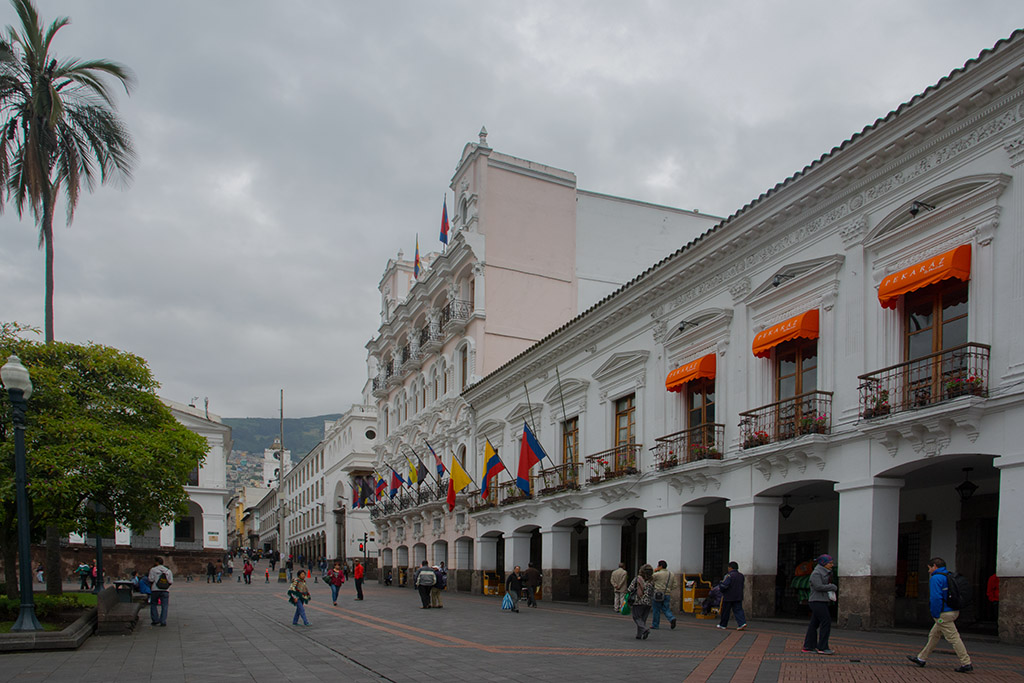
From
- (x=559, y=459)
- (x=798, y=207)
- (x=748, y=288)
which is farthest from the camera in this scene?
(x=559, y=459)

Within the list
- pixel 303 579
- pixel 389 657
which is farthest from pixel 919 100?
pixel 303 579

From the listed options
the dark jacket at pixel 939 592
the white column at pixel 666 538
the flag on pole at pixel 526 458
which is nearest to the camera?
the dark jacket at pixel 939 592

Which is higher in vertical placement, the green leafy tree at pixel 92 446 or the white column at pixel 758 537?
the green leafy tree at pixel 92 446

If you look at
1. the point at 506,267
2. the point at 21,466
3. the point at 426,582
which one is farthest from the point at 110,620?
the point at 506,267

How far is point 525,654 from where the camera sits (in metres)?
13.3

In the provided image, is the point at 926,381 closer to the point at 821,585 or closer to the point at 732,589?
the point at 821,585

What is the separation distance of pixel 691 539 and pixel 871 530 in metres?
6.55

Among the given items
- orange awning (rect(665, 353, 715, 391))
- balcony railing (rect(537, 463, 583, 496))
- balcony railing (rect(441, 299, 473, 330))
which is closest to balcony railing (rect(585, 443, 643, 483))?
balcony railing (rect(537, 463, 583, 496))

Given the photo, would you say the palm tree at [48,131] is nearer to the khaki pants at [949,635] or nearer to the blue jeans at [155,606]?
the blue jeans at [155,606]

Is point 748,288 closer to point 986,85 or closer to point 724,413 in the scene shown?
point 724,413

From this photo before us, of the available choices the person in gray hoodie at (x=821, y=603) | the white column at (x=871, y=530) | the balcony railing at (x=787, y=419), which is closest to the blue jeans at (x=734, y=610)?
the white column at (x=871, y=530)

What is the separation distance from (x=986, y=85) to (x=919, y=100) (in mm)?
Answer: 1174

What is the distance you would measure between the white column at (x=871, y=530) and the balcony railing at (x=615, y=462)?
796cm

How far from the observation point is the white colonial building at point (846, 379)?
1387cm
